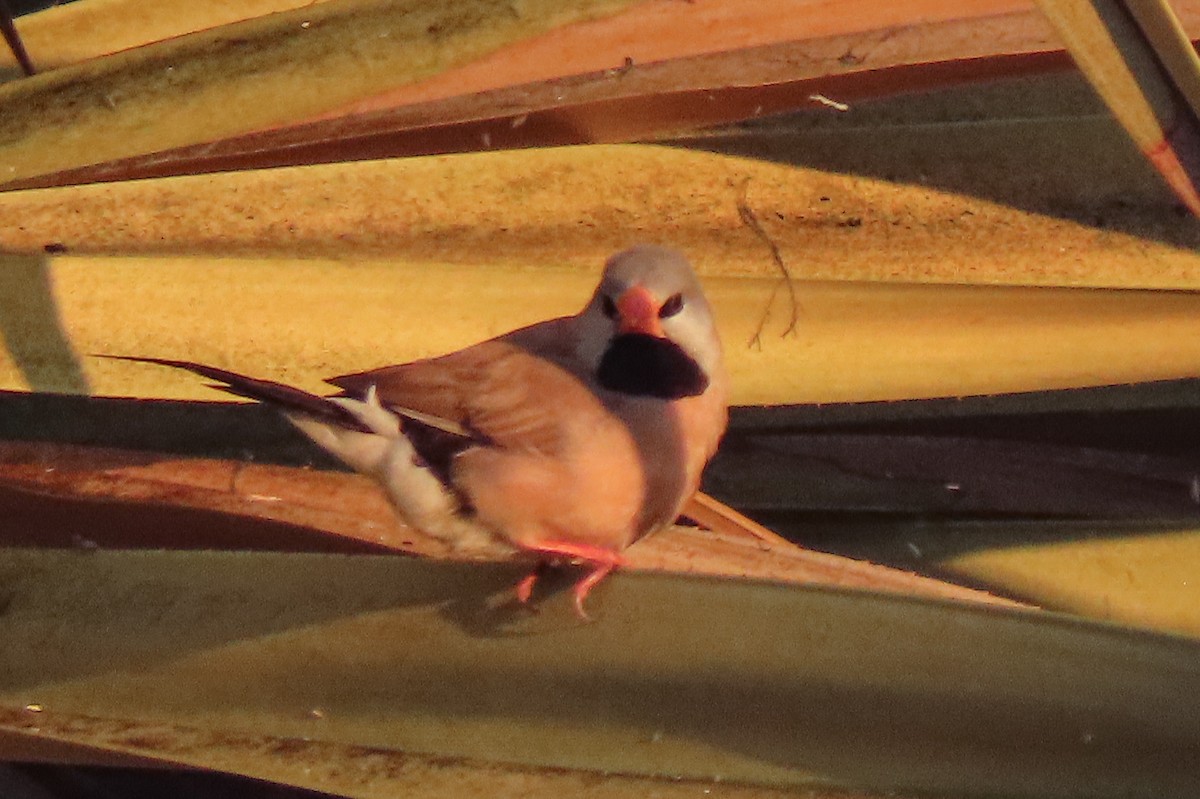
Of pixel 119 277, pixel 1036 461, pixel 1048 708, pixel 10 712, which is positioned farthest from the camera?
pixel 1036 461

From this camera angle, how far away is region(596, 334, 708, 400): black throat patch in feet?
7.25

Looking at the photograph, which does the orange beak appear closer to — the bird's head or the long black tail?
the bird's head

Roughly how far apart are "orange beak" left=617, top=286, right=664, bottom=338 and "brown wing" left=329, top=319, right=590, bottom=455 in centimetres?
14

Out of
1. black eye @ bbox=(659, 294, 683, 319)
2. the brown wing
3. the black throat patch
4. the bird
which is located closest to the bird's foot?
the bird

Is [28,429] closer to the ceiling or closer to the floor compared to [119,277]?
closer to the floor

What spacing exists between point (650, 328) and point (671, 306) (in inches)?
2.1

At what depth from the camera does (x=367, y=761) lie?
1513 mm

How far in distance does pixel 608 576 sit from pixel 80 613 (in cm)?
68

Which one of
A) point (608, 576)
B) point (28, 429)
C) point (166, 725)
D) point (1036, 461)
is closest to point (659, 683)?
point (608, 576)

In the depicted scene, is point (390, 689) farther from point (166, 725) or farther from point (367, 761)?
point (166, 725)

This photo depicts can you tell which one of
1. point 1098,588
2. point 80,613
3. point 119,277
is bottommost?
point 1098,588

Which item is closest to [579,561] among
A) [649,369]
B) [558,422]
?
[558,422]

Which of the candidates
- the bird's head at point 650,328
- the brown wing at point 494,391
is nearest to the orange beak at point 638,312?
the bird's head at point 650,328

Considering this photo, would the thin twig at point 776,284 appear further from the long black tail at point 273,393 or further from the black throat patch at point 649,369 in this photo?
the long black tail at point 273,393
